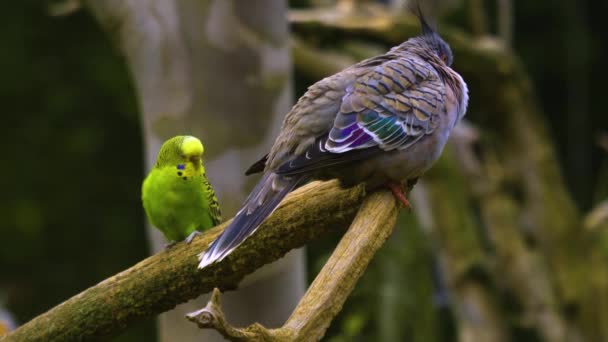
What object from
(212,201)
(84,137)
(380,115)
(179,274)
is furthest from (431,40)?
(84,137)

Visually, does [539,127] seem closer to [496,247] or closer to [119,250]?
[496,247]

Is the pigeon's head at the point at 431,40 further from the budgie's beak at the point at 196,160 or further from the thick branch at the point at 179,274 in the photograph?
the budgie's beak at the point at 196,160

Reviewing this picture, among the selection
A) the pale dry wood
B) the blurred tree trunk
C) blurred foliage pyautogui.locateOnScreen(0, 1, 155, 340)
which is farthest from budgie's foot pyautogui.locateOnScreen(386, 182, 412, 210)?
blurred foliage pyautogui.locateOnScreen(0, 1, 155, 340)

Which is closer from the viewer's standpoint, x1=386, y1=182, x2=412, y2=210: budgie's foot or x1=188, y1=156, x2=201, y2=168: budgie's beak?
x1=188, y1=156, x2=201, y2=168: budgie's beak

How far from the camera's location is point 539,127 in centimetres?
704

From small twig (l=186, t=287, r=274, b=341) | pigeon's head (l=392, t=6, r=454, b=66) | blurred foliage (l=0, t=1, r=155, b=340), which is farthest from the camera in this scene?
blurred foliage (l=0, t=1, r=155, b=340)

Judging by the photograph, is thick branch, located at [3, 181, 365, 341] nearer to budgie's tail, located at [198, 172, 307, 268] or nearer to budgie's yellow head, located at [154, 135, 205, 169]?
budgie's tail, located at [198, 172, 307, 268]

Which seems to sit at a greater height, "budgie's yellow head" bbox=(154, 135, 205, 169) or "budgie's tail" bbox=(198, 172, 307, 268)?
"budgie's yellow head" bbox=(154, 135, 205, 169)

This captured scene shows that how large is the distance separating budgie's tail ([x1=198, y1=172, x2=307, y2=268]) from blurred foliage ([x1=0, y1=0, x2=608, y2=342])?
7.21 meters

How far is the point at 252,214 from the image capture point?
8.44ft

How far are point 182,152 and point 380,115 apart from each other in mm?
689

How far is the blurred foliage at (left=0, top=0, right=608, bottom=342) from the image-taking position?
10000 mm

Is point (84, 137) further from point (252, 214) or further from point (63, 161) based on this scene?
point (252, 214)

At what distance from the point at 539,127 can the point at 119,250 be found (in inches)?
199
